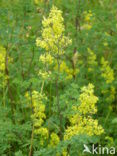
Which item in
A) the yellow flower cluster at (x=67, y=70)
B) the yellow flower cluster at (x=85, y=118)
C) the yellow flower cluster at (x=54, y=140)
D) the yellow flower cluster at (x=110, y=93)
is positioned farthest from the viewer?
the yellow flower cluster at (x=67, y=70)

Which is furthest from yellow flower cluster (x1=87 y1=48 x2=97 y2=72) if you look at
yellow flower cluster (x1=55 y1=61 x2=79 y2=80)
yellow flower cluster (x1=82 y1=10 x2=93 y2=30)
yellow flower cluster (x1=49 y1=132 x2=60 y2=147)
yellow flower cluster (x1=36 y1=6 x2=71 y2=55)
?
yellow flower cluster (x1=36 y1=6 x2=71 y2=55)

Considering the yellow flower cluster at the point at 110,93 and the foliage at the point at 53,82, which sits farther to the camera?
the yellow flower cluster at the point at 110,93

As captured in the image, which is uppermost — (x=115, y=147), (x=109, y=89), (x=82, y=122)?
(x=109, y=89)

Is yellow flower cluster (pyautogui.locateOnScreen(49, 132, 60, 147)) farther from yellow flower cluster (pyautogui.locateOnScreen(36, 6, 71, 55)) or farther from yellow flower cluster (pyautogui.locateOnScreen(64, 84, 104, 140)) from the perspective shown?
yellow flower cluster (pyautogui.locateOnScreen(36, 6, 71, 55))

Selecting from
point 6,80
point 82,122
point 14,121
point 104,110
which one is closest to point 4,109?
point 14,121

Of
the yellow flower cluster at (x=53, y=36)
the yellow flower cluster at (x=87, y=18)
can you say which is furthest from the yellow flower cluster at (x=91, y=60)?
the yellow flower cluster at (x=53, y=36)

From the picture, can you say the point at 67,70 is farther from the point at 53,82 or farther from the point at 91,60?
the point at 53,82

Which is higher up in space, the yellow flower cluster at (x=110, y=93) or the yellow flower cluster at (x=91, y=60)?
the yellow flower cluster at (x=91, y=60)

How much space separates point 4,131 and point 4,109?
0.35 m

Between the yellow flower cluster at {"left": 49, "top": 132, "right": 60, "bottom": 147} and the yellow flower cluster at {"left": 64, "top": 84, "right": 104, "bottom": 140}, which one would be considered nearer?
the yellow flower cluster at {"left": 64, "top": 84, "right": 104, "bottom": 140}

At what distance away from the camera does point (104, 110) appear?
15.0 feet

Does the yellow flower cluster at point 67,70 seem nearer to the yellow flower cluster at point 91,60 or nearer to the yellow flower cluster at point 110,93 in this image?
the yellow flower cluster at point 91,60

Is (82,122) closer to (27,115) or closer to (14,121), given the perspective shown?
(14,121)

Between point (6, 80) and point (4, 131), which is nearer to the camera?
point (4, 131)
